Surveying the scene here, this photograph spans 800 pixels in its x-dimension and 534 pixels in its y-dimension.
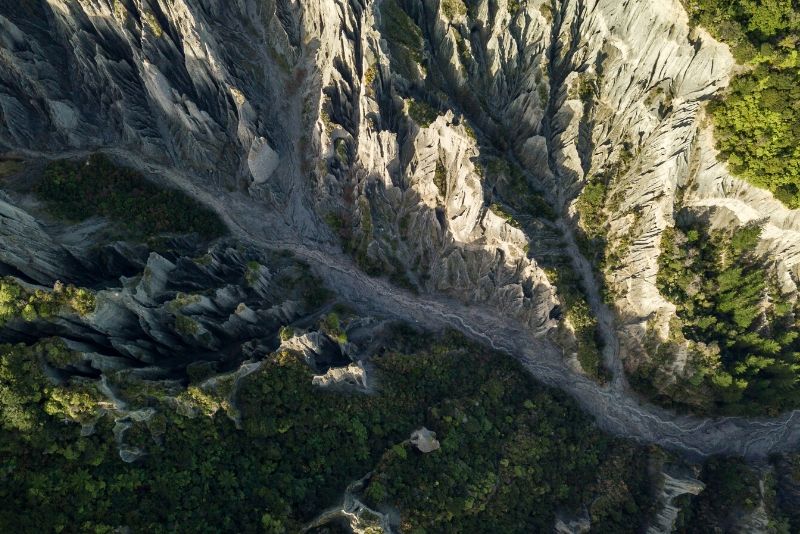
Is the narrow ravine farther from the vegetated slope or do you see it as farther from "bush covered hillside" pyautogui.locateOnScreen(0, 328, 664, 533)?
the vegetated slope

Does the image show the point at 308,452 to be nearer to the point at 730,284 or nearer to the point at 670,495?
the point at 670,495

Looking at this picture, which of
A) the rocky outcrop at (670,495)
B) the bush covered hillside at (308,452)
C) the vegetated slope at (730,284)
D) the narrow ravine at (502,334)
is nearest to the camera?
the bush covered hillside at (308,452)

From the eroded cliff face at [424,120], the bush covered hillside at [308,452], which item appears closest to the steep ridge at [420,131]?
the eroded cliff face at [424,120]

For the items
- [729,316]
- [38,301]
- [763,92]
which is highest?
[763,92]

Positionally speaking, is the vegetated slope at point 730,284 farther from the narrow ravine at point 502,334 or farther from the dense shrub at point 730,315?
the narrow ravine at point 502,334

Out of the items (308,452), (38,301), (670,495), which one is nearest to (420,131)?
(308,452)

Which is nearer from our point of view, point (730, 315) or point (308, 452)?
point (308, 452)
